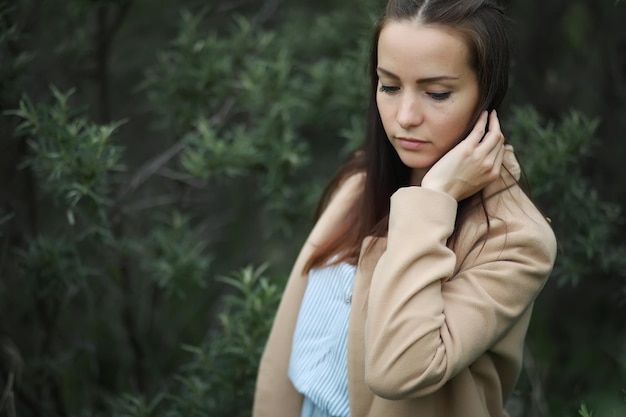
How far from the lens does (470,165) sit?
185cm

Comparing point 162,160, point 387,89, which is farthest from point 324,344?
point 162,160

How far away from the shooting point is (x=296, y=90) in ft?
11.0

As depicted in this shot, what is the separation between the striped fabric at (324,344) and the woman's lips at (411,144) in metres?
0.42

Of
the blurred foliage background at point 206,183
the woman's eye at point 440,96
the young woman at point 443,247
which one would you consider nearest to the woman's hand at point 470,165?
the young woman at point 443,247

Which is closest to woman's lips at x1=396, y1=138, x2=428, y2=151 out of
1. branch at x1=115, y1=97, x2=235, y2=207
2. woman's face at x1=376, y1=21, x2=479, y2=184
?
woman's face at x1=376, y1=21, x2=479, y2=184

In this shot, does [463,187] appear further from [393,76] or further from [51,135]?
[51,135]

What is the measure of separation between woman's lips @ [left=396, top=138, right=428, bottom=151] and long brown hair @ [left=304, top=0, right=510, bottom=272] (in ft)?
0.34

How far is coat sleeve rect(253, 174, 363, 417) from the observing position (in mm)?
2355

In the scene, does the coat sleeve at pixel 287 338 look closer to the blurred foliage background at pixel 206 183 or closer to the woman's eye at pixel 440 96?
the blurred foliage background at pixel 206 183

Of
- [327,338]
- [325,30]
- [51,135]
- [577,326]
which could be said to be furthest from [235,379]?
[577,326]

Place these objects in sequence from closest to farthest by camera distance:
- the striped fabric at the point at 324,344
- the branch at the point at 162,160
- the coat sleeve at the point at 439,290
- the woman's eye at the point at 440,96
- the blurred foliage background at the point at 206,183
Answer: the coat sleeve at the point at 439,290 → the woman's eye at the point at 440,96 → the striped fabric at the point at 324,344 → the blurred foliage background at the point at 206,183 → the branch at the point at 162,160

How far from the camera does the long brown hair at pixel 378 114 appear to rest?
182cm

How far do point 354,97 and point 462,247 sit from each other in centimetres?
152

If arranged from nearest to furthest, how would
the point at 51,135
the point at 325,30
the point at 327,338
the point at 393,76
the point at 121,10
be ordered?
1. the point at 393,76
2. the point at 327,338
3. the point at 51,135
4. the point at 121,10
5. the point at 325,30
